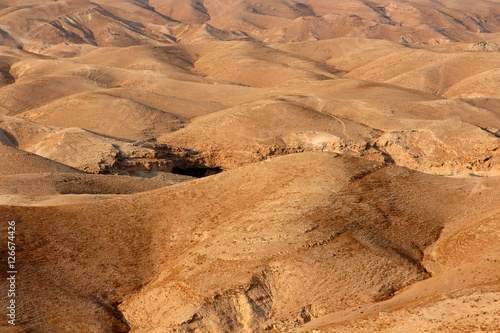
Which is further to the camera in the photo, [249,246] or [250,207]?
[250,207]

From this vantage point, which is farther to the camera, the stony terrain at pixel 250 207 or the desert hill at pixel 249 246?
the desert hill at pixel 249 246

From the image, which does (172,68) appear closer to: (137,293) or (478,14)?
(137,293)

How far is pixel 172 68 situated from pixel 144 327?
42.2 meters

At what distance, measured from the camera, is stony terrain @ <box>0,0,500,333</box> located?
940 cm

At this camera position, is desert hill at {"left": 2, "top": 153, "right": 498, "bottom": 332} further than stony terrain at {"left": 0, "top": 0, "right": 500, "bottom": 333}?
Yes

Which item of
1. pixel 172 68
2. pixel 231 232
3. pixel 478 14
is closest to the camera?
pixel 231 232

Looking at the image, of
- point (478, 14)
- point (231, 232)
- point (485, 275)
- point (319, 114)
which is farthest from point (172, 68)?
point (478, 14)

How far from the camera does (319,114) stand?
2781cm

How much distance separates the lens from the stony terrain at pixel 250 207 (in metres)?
9.40

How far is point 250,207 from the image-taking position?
1228cm

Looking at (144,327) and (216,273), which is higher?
(216,273)

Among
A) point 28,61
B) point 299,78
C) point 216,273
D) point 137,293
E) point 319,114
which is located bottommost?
point 28,61

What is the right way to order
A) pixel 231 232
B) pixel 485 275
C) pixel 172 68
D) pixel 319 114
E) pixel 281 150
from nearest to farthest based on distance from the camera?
1. pixel 485 275
2. pixel 231 232
3. pixel 281 150
4. pixel 319 114
5. pixel 172 68

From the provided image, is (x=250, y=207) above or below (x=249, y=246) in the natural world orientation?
below
